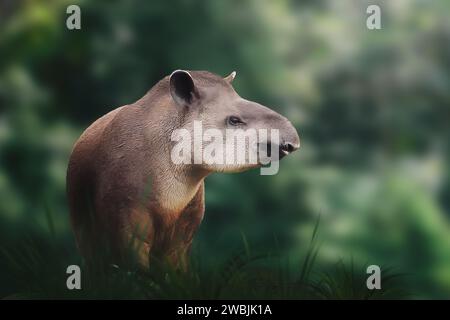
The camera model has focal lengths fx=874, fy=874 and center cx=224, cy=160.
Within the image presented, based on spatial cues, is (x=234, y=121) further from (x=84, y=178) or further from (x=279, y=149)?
(x=84, y=178)

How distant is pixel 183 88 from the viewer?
5203mm

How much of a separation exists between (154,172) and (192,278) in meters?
0.76

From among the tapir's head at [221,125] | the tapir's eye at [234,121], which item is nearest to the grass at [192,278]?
the tapir's head at [221,125]

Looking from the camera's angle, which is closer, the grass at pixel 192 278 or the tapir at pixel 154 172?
the grass at pixel 192 278

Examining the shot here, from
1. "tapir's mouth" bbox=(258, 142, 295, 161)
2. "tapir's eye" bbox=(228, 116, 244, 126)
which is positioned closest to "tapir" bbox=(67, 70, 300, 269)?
"tapir's eye" bbox=(228, 116, 244, 126)

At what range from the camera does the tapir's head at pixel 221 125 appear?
498 cm

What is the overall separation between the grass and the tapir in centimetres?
15

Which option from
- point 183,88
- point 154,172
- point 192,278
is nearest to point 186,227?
point 154,172

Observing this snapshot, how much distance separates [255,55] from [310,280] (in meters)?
2.94

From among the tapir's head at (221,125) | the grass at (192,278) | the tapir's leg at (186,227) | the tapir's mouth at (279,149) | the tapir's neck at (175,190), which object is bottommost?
the grass at (192,278)

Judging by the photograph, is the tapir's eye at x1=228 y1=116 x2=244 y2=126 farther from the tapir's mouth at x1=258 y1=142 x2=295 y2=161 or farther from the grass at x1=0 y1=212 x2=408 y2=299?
the grass at x1=0 y1=212 x2=408 y2=299

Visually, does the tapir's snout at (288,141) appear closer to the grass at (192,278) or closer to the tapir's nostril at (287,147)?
the tapir's nostril at (287,147)

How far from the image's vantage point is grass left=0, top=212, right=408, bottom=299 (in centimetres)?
478
